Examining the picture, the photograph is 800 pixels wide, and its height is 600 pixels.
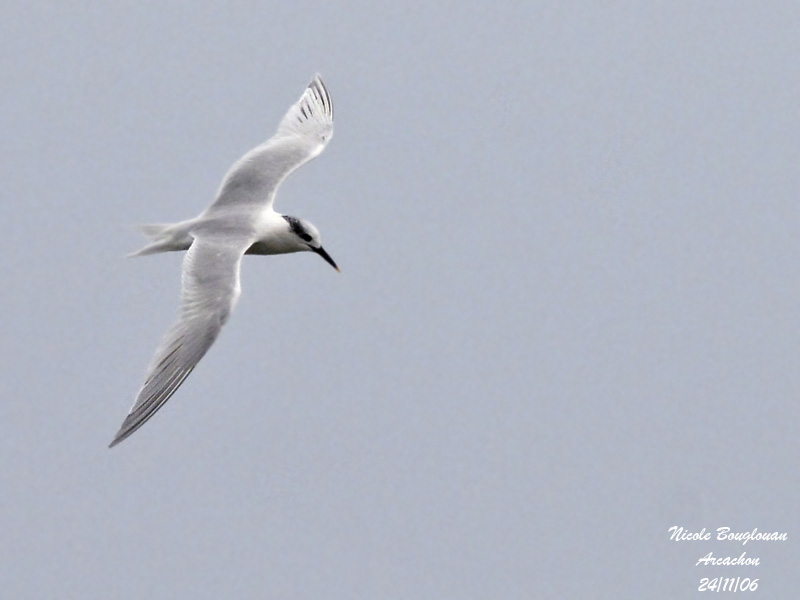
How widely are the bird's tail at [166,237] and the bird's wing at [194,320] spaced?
1.43ft

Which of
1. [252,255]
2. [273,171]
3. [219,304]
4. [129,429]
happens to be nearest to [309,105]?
[273,171]

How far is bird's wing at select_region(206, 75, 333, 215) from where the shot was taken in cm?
1427

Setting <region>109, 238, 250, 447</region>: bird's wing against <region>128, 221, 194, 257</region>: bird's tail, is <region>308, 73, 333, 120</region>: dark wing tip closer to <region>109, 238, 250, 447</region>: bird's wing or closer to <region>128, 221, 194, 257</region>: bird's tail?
<region>128, 221, 194, 257</region>: bird's tail

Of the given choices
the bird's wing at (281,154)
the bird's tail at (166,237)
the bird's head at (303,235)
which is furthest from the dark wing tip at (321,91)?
the bird's tail at (166,237)

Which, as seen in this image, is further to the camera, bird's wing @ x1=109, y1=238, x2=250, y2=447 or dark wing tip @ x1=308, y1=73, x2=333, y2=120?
dark wing tip @ x1=308, y1=73, x2=333, y2=120

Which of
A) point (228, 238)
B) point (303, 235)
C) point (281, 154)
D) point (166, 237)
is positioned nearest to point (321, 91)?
point (281, 154)

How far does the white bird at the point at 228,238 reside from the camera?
11.6m

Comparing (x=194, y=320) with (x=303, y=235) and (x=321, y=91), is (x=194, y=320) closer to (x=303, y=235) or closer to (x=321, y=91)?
(x=303, y=235)

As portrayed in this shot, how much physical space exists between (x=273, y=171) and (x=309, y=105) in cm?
160

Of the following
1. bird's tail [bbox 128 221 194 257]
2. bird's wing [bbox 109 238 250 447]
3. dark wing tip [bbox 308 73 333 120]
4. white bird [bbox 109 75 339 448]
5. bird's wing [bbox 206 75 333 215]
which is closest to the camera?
bird's wing [bbox 109 238 250 447]

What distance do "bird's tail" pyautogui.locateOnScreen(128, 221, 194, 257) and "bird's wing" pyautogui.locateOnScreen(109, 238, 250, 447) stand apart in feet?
1.43

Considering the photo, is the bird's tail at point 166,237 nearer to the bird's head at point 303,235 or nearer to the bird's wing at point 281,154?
the bird's wing at point 281,154

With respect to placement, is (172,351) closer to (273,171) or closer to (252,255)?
(252,255)

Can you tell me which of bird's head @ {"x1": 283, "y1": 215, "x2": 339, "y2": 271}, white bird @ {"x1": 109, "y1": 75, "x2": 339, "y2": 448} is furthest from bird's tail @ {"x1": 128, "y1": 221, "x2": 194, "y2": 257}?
bird's head @ {"x1": 283, "y1": 215, "x2": 339, "y2": 271}
